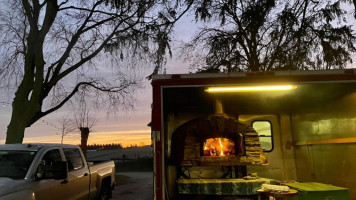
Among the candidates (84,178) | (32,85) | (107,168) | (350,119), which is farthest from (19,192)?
(32,85)

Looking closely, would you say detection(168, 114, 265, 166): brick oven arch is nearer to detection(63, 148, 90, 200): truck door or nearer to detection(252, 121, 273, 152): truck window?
detection(252, 121, 273, 152): truck window

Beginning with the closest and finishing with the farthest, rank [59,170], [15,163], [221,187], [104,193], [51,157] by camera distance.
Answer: [59,170] < [15,163] < [51,157] < [221,187] < [104,193]

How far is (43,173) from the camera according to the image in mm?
5246

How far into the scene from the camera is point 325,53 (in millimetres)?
15922

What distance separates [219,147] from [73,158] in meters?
3.83

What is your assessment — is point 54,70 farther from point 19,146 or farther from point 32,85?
point 19,146

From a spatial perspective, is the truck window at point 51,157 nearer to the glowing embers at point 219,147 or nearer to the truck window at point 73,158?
the truck window at point 73,158

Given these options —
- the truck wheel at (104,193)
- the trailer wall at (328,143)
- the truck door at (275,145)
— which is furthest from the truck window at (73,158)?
the trailer wall at (328,143)

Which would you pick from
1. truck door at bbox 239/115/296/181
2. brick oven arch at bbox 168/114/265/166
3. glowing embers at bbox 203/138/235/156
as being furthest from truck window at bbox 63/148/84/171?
truck door at bbox 239/115/296/181

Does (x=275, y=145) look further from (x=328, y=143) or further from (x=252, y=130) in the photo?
(x=328, y=143)

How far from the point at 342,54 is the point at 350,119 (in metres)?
10.3

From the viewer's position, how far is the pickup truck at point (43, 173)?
479 centimetres

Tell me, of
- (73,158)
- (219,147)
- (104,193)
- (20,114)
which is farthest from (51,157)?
(20,114)

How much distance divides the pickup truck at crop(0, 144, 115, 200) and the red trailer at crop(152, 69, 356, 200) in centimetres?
188
